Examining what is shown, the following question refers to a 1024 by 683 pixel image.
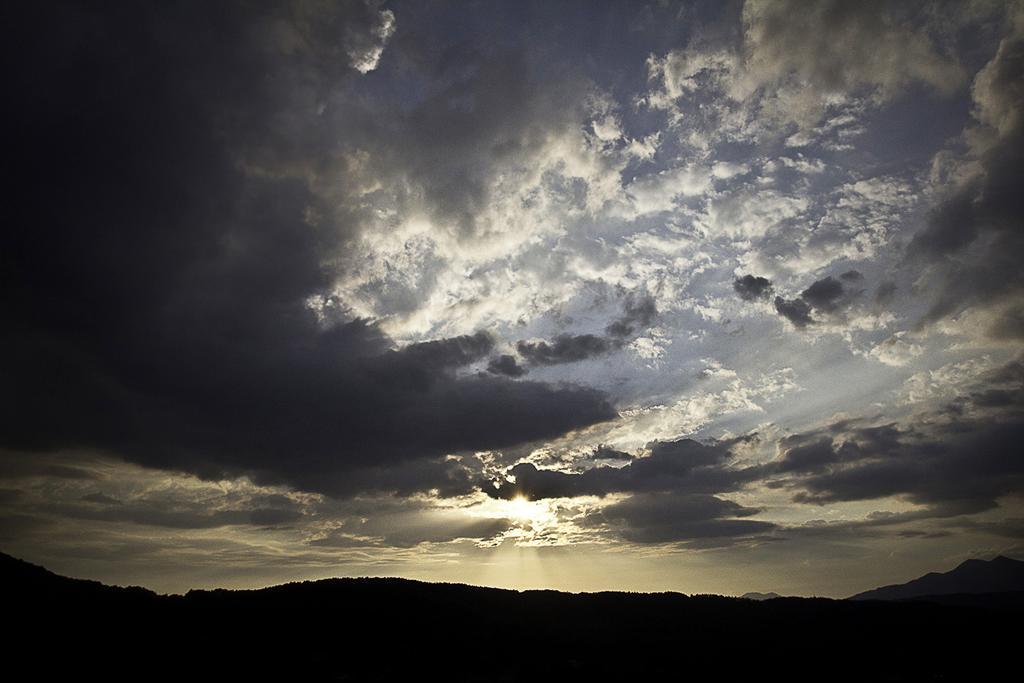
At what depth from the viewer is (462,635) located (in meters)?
120

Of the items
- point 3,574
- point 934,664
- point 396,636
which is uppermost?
point 3,574

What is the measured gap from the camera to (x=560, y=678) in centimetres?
9812

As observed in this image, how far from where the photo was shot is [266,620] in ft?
370

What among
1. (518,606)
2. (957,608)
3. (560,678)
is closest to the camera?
(560,678)

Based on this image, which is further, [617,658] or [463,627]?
[463,627]

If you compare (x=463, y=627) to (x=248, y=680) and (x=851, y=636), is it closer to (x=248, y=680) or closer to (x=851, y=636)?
(x=248, y=680)

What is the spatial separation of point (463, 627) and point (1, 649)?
80517 millimetres

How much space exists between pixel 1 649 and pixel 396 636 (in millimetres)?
63448

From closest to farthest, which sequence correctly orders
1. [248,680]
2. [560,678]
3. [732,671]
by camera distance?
[248,680] → [560,678] → [732,671]

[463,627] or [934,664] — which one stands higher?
[463,627]

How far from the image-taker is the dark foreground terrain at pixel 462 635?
88.8m

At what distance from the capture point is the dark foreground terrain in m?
88.8

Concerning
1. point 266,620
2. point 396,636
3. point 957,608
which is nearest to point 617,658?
point 396,636

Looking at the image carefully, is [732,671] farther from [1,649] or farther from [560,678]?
[1,649]
